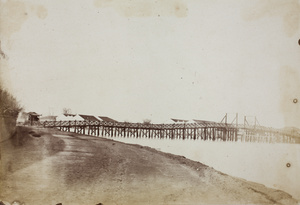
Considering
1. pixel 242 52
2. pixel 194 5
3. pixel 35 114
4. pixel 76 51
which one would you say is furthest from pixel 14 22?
pixel 242 52

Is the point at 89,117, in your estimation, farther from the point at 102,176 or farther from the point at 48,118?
the point at 102,176

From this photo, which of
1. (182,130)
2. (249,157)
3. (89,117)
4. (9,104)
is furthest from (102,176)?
(249,157)

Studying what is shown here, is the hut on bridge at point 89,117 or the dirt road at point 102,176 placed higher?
the hut on bridge at point 89,117

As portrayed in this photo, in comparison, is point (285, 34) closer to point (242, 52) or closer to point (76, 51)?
point (242, 52)

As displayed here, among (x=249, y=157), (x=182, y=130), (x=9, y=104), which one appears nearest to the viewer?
(x=9, y=104)

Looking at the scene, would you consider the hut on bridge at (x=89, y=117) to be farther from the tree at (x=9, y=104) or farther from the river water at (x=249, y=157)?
the tree at (x=9, y=104)

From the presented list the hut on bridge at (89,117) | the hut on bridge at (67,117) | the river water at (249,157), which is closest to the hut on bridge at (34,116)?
the hut on bridge at (67,117)
